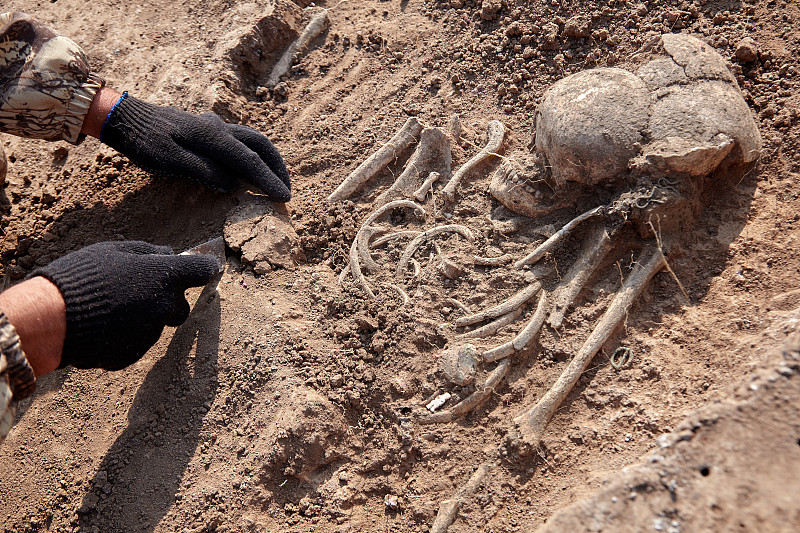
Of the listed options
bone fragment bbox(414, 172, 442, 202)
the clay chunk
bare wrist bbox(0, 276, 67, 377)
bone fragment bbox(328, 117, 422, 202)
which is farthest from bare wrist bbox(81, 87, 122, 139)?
bone fragment bbox(414, 172, 442, 202)

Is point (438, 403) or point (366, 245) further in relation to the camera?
point (366, 245)

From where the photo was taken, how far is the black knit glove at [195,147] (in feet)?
10.9

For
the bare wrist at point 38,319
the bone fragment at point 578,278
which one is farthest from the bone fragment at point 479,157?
the bare wrist at point 38,319

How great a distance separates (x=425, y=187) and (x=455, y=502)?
1.72 meters

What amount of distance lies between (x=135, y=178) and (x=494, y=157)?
2378mm

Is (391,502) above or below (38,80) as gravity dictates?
below

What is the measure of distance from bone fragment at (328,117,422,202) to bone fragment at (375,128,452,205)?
0.28 ft

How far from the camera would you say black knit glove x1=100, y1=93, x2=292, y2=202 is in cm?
332

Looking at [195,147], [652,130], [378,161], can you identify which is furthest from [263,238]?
[652,130]

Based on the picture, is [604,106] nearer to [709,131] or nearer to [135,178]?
[709,131]

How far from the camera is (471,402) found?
8.81 feet

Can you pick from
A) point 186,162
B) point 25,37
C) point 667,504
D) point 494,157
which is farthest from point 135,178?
point 667,504

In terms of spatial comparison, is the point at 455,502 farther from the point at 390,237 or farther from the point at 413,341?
the point at 390,237

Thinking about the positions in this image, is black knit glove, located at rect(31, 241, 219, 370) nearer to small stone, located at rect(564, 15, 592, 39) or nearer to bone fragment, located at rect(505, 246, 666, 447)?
bone fragment, located at rect(505, 246, 666, 447)
